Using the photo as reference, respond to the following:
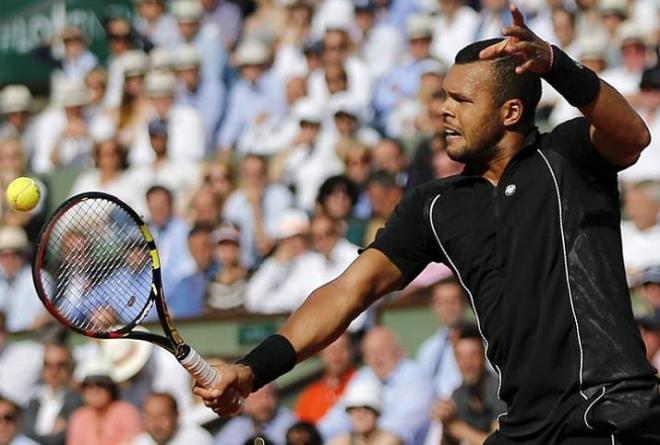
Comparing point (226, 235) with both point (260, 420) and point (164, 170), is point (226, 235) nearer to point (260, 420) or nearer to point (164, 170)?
point (164, 170)

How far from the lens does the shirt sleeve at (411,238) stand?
507 cm

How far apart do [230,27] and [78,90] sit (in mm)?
1574

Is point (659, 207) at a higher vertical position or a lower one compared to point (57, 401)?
higher

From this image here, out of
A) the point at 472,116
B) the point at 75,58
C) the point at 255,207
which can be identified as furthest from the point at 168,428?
the point at 75,58

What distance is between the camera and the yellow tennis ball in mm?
5617

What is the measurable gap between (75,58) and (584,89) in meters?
11.6

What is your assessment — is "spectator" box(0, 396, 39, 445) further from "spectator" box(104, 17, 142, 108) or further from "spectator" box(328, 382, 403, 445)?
"spectator" box(104, 17, 142, 108)

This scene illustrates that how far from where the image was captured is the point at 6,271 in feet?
40.4

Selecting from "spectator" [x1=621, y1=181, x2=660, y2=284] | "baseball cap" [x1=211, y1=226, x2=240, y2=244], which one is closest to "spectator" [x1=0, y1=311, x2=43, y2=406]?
"baseball cap" [x1=211, y1=226, x2=240, y2=244]

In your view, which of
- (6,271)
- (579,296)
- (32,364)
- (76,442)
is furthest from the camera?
(6,271)

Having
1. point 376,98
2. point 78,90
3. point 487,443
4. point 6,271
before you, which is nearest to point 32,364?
point 6,271

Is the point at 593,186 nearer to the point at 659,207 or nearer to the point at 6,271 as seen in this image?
the point at 659,207

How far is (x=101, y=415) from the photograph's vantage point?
9984mm

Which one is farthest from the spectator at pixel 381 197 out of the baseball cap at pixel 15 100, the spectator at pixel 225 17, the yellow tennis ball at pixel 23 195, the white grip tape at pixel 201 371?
the white grip tape at pixel 201 371
